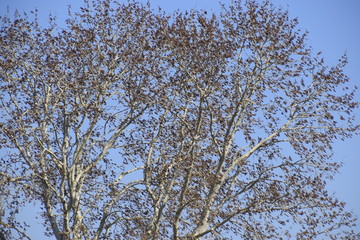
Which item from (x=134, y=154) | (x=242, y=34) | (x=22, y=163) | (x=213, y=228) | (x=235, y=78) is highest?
(x=242, y=34)

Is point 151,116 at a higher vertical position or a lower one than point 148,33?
lower

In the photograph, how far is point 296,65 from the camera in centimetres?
1750

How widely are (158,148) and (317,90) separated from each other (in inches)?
228

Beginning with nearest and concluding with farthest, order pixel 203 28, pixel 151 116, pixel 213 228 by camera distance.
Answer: pixel 213 228
pixel 203 28
pixel 151 116

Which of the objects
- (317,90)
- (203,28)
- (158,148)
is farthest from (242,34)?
(158,148)

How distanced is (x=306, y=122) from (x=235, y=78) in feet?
9.57

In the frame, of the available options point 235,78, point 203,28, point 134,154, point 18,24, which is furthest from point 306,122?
point 18,24

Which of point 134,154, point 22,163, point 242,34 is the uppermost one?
point 242,34

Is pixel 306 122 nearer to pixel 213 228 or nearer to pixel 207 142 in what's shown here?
pixel 207 142

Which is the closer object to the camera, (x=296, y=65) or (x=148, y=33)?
(x=296, y=65)

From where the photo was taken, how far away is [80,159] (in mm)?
18406

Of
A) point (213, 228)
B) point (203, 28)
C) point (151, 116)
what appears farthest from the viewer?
point (151, 116)

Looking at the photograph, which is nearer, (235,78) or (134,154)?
(235,78)

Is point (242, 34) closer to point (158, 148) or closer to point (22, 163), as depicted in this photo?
point (158, 148)
